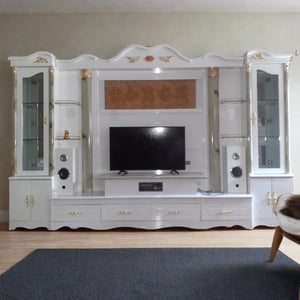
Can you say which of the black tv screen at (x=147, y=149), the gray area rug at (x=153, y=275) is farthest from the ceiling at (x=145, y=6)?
the gray area rug at (x=153, y=275)

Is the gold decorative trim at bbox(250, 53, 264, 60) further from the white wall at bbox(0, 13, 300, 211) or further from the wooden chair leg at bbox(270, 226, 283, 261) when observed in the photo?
the wooden chair leg at bbox(270, 226, 283, 261)

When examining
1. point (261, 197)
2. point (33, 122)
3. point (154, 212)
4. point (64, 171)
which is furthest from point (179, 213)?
point (33, 122)

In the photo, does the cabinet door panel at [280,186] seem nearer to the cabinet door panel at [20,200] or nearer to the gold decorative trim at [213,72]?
the gold decorative trim at [213,72]

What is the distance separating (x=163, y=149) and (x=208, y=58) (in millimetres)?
1230

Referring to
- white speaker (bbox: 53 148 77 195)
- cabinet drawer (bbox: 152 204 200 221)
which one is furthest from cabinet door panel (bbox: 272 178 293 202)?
white speaker (bbox: 53 148 77 195)

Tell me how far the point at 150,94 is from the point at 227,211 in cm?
171

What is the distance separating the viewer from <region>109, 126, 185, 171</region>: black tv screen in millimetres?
3502

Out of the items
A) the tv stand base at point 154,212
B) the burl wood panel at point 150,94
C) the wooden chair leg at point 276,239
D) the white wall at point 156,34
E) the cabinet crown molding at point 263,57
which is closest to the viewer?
the wooden chair leg at point 276,239

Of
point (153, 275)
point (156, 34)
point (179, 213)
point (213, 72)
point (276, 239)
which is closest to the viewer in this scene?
point (153, 275)

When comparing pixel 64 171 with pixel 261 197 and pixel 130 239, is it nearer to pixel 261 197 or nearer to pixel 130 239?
pixel 130 239

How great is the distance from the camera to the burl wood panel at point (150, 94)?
3705 millimetres

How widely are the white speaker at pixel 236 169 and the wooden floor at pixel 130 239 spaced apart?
490 mm

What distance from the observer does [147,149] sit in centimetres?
350

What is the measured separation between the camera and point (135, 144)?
3.51 m
